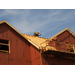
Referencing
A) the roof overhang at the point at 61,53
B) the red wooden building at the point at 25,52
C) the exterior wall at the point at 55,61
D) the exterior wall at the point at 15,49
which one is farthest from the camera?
the exterior wall at the point at 55,61

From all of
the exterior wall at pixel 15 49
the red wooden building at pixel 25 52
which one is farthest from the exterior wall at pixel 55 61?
the exterior wall at pixel 15 49

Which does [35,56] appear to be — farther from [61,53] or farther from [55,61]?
[61,53]

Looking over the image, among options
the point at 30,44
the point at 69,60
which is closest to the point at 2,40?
the point at 30,44

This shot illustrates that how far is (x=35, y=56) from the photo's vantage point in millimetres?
22812

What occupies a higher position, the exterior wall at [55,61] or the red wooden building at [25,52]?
the red wooden building at [25,52]

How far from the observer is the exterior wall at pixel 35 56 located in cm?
2206

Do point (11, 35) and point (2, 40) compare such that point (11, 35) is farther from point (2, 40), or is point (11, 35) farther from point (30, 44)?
point (30, 44)

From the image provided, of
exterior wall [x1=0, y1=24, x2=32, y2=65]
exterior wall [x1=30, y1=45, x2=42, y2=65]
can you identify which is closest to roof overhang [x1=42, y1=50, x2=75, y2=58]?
exterior wall [x1=30, y1=45, x2=42, y2=65]

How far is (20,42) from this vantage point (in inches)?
916

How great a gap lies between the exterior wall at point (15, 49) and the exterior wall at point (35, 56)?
1.98ft

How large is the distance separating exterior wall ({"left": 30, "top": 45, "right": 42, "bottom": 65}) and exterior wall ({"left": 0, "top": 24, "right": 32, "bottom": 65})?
1.98 feet

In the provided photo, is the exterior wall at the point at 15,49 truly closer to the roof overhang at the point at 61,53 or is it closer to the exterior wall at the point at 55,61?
the exterior wall at the point at 55,61

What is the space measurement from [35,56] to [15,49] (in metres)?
3.05

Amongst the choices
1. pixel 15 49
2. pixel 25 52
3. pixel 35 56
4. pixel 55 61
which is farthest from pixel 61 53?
pixel 15 49
